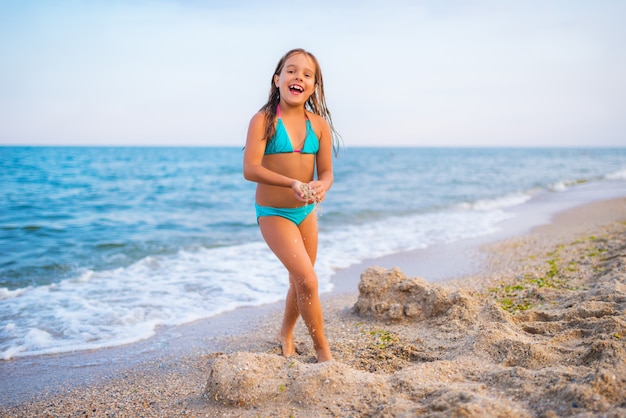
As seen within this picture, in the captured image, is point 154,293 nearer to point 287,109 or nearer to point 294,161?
point 294,161

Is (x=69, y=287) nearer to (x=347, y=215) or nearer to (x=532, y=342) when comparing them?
(x=532, y=342)

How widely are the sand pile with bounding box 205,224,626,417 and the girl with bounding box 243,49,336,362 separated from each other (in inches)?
19.4

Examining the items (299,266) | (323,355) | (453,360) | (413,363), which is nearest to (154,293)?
(323,355)

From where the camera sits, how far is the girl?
317 cm

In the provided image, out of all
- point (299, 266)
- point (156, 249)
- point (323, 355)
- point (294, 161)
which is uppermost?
point (294, 161)

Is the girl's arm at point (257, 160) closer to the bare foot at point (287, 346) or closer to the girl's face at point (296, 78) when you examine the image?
the girl's face at point (296, 78)

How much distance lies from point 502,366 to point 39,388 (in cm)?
324

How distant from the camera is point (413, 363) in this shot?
3.30m

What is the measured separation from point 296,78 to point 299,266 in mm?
1250

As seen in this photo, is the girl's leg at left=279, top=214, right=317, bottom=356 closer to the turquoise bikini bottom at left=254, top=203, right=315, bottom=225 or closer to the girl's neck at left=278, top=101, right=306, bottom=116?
the turquoise bikini bottom at left=254, top=203, right=315, bottom=225

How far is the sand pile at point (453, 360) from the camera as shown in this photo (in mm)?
2244

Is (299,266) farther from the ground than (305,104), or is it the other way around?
(305,104)

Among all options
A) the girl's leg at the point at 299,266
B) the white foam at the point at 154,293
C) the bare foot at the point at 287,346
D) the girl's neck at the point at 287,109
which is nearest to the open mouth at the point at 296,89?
the girl's neck at the point at 287,109

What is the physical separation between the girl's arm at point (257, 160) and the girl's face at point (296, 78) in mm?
237
